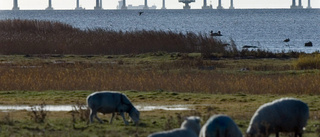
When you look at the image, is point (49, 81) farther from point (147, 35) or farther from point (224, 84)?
point (147, 35)

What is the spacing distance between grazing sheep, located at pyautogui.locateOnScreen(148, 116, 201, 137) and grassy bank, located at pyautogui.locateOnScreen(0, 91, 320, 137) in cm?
223

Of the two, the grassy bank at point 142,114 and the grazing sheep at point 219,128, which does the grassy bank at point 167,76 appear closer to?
the grassy bank at point 142,114

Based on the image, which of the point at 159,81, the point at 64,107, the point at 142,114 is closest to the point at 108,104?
the point at 142,114

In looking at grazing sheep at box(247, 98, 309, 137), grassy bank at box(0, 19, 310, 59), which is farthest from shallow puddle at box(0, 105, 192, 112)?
grassy bank at box(0, 19, 310, 59)

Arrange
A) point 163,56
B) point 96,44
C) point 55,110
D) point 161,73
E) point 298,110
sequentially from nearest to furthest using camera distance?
point 298,110 < point 55,110 < point 161,73 < point 163,56 < point 96,44

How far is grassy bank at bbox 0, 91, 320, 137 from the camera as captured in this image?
16875mm

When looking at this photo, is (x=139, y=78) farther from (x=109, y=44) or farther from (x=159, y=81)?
(x=109, y=44)

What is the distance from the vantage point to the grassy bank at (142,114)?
1688cm

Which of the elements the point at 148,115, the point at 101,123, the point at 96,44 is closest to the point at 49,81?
the point at 148,115

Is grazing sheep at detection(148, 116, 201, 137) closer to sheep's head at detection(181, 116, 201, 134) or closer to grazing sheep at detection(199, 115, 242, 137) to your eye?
sheep's head at detection(181, 116, 201, 134)

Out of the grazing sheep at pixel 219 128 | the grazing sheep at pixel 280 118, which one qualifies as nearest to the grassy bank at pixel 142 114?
the grazing sheep at pixel 280 118

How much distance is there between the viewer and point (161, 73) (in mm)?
33156

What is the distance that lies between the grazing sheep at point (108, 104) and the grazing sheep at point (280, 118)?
156 inches

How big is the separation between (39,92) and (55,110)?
4894mm
